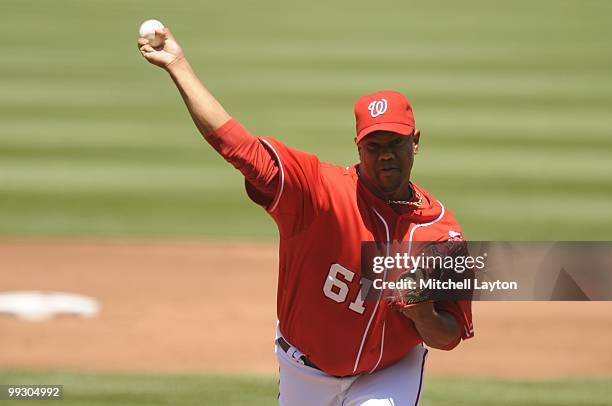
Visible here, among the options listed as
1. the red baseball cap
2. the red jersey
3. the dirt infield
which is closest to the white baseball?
the red jersey

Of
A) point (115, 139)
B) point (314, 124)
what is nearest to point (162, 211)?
point (115, 139)

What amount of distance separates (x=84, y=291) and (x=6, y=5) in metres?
8.85

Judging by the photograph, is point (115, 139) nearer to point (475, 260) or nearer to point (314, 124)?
point (314, 124)

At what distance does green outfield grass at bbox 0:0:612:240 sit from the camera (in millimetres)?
9297

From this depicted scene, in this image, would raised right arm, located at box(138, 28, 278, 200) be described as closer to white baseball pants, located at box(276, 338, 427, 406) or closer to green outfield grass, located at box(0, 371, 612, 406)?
white baseball pants, located at box(276, 338, 427, 406)

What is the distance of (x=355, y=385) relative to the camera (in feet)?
11.8

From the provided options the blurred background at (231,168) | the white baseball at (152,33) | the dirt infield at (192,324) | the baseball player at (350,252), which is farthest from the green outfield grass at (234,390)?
the white baseball at (152,33)

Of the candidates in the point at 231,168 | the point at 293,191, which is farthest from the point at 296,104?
the point at 293,191

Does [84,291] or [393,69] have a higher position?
[393,69]

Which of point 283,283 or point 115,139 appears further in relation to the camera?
point 115,139

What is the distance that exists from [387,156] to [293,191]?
0.37m

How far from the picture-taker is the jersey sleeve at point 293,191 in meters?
3.14

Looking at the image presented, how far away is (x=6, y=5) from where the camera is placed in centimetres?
1466

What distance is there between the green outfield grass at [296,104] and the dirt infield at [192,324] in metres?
0.94
